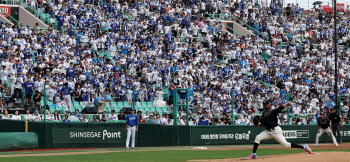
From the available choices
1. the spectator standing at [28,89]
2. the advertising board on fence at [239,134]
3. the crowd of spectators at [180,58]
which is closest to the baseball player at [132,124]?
the crowd of spectators at [180,58]

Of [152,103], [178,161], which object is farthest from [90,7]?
[178,161]

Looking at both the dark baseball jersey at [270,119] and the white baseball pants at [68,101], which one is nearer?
the dark baseball jersey at [270,119]

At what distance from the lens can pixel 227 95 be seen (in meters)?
33.5

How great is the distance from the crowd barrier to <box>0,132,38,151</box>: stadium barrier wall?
62cm

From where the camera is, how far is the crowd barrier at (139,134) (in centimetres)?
2741

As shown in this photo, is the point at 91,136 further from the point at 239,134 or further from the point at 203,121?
the point at 239,134

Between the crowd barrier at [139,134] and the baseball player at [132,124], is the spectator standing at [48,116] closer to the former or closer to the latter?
the crowd barrier at [139,134]

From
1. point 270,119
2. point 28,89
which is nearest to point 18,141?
point 28,89

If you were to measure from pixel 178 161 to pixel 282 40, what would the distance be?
98.4 ft

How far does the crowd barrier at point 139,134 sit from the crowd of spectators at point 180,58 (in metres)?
0.70

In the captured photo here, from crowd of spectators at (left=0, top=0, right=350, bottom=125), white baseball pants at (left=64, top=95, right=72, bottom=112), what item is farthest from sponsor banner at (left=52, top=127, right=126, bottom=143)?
white baseball pants at (left=64, top=95, right=72, bottom=112)

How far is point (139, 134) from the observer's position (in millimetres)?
29609

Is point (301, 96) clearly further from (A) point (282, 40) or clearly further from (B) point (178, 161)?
(B) point (178, 161)

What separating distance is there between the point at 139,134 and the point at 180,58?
9.33 meters
